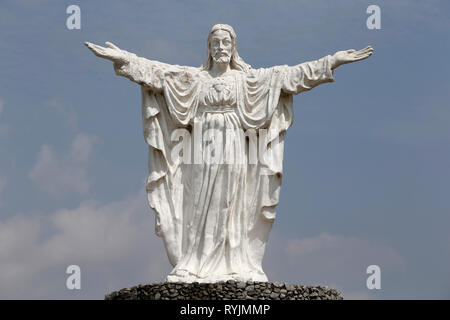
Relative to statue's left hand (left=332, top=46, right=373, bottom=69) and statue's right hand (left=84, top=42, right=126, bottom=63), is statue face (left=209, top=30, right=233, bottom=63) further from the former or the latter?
statue's left hand (left=332, top=46, right=373, bottom=69)

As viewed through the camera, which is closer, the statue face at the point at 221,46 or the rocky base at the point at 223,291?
the rocky base at the point at 223,291

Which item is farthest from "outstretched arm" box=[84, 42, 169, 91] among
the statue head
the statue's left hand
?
the statue's left hand

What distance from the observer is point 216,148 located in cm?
1723

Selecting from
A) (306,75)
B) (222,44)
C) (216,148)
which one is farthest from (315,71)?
(216,148)

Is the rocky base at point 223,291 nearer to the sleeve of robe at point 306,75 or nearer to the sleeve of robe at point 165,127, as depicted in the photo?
the sleeve of robe at point 165,127

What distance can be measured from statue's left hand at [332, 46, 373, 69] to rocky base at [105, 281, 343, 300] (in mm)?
4040

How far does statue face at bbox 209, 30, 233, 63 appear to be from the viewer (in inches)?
692

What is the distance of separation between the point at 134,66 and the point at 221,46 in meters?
1.62

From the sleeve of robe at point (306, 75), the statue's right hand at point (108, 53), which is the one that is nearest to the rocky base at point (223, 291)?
the sleeve of robe at point (306, 75)

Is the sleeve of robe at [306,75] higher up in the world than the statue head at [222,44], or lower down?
lower down

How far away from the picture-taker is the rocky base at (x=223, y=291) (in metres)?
15.8

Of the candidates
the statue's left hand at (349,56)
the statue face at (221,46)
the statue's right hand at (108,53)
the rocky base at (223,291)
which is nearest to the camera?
the rocky base at (223,291)

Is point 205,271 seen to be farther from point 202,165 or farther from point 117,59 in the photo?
point 117,59
